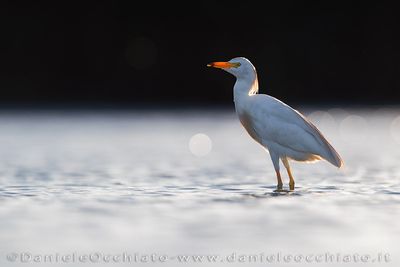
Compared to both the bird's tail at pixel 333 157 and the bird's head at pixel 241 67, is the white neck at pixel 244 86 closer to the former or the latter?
the bird's head at pixel 241 67

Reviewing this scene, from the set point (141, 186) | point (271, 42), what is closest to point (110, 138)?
point (141, 186)

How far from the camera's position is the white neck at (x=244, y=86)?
1423 cm

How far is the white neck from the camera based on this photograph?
46.7 ft

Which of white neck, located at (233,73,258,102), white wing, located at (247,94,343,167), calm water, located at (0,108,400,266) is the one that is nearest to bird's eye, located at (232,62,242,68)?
white neck, located at (233,73,258,102)

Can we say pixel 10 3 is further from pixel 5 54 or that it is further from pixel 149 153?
pixel 149 153

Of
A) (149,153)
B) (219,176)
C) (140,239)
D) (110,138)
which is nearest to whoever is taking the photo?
(140,239)

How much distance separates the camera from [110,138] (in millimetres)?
27203

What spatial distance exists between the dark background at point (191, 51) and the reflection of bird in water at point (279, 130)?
43.0 meters

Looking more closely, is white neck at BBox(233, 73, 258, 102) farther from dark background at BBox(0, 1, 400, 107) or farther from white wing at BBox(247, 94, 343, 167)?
dark background at BBox(0, 1, 400, 107)

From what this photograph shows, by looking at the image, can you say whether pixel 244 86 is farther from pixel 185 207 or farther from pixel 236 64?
pixel 185 207

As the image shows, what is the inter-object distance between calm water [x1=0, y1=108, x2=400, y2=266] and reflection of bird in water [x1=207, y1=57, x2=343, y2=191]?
1.66 ft

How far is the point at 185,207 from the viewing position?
37.5ft

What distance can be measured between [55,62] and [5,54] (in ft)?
12.3

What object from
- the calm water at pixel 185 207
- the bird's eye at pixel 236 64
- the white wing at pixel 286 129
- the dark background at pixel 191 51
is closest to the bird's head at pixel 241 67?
the bird's eye at pixel 236 64
